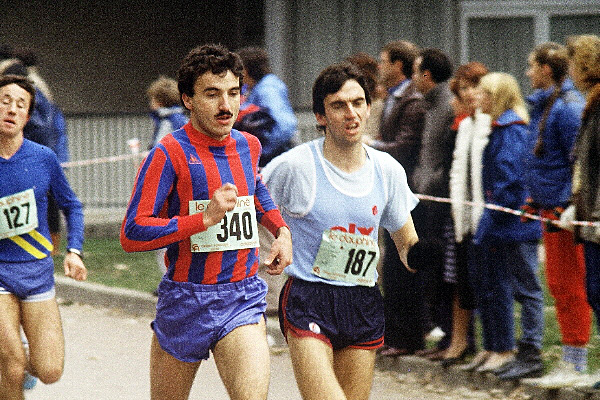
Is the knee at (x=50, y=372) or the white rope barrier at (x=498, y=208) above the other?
the white rope barrier at (x=498, y=208)

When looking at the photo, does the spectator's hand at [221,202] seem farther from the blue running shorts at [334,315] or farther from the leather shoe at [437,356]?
the leather shoe at [437,356]

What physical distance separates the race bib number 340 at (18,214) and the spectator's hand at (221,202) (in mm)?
1764

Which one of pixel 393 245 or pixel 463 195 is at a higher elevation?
pixel 463 195

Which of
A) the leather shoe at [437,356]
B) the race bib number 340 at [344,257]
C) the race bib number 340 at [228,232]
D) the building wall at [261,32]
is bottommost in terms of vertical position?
the leather shoe at [437,356]

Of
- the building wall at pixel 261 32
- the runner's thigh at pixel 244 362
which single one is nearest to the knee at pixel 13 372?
the runner's thigh at pixel 244 362

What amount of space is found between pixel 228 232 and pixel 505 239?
2866 millimetres

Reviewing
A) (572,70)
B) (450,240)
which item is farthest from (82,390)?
(572,70)

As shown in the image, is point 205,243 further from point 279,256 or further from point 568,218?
point 568,218

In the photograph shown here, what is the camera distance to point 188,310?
13.7 feet

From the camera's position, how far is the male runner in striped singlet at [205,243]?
4.09 metres

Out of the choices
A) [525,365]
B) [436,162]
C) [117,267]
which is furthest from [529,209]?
[117,267]

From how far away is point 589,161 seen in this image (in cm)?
584

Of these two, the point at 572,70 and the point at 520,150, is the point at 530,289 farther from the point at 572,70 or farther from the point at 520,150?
the point at 572,70

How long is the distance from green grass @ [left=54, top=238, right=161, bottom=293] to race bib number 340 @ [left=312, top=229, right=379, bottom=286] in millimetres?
5863
